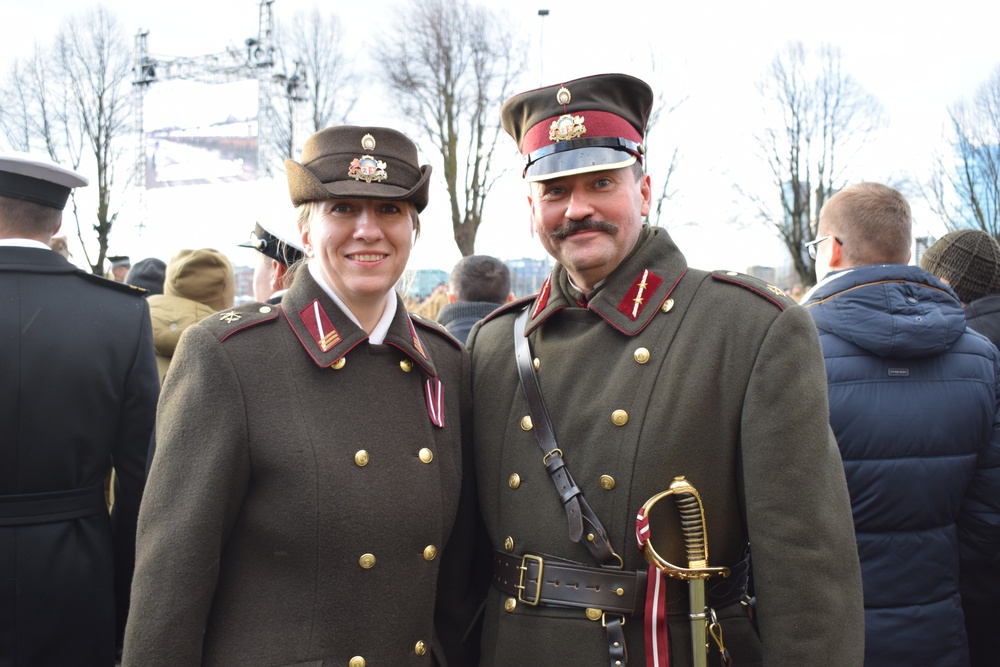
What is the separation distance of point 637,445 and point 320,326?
0.93 metres

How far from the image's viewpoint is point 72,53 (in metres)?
26.3

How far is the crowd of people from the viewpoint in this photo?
2.14m

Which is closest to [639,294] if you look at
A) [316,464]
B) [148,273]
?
[316,464]

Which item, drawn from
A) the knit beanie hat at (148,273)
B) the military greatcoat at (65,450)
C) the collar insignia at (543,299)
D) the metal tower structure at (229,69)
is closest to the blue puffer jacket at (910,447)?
the collar insignia at (543,299)

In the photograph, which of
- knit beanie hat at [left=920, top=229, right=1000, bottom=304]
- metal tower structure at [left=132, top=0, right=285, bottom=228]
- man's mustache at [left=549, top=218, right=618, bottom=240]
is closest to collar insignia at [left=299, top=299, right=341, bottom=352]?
man's mustache at [left=549, top=218, right=618, bottom=240]

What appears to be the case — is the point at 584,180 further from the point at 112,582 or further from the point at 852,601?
the point at 112,582

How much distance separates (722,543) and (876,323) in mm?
1231

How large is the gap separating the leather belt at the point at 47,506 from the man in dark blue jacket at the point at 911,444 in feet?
9.20

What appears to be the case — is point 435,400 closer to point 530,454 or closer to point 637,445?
point 530,454

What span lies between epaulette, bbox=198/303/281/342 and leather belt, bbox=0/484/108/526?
1.34 meters

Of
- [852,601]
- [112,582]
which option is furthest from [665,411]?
[112,582]

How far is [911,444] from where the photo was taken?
3014mm

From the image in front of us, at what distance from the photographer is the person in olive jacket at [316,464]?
2074mm

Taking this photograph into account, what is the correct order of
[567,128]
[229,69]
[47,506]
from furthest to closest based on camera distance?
[229,69] → [47,506] → [567,128]
